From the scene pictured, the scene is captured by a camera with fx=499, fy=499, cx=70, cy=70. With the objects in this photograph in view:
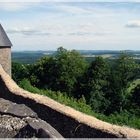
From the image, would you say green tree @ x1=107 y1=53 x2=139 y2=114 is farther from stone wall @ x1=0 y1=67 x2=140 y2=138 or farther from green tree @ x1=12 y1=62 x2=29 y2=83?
stone wall @ x1=0 y1=67 x2=140 y2=138

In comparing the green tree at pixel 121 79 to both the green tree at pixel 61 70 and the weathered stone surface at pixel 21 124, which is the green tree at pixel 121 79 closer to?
the green tree at pixel 61 70

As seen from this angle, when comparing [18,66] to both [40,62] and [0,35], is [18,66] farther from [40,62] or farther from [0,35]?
[0,35]

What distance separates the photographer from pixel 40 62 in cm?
5172

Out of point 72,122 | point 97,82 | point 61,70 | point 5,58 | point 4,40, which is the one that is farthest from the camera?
point 61,70

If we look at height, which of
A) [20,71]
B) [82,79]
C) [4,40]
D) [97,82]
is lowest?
[97,82]

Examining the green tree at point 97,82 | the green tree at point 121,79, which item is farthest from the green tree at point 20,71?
the green tree at point 121,79

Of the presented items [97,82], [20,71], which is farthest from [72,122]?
[20,71]

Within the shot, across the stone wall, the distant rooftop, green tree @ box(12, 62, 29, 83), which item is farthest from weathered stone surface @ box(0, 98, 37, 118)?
green tree @ box(12, 62, 29, 83)

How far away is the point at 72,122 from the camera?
10734mm

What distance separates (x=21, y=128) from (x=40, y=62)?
144ft

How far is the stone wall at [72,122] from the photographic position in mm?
9344

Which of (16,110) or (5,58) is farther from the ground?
(16,110)

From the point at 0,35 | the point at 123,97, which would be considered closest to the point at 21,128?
the point at 0,35

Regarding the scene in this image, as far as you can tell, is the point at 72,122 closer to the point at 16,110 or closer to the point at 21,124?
the point at 16,110
